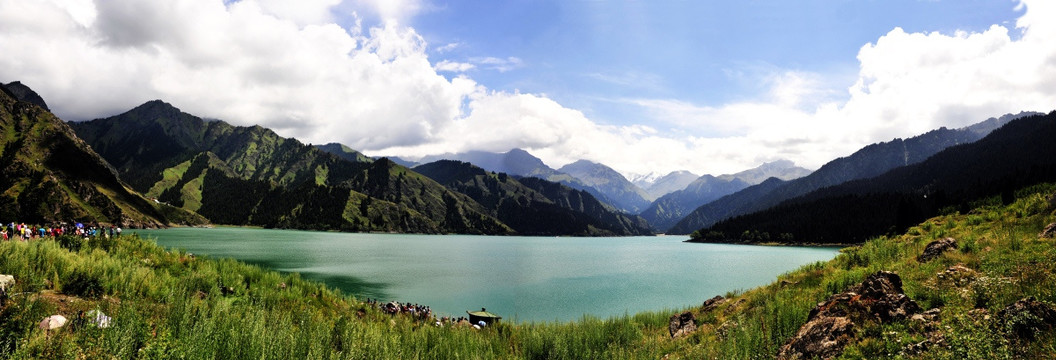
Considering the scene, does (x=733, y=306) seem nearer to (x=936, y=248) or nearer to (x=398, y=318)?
(x=936, y=248)

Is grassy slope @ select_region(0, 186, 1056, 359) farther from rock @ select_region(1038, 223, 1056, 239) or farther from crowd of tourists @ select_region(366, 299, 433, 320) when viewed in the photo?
crowd of tourists @ select_region(366, 299, 433, 320)

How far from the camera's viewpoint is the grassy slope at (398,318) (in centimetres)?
798

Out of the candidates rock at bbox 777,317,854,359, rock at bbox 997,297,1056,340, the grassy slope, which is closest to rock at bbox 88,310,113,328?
the grassy slope

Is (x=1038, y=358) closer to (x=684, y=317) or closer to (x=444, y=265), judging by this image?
(x=684, y=317)

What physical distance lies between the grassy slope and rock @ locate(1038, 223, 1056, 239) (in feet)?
1.30

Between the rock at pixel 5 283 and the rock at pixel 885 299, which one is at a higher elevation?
the rock at pixel 5 283

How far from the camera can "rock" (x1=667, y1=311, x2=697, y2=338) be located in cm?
2145

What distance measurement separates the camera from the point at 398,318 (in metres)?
21.9

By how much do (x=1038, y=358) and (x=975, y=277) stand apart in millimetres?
7499

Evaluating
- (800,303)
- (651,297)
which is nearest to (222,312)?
(800,303)

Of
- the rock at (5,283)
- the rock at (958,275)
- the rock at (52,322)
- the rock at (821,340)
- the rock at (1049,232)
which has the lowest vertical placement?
the rock at (821,340)

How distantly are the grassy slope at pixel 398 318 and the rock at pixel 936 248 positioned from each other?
43cm

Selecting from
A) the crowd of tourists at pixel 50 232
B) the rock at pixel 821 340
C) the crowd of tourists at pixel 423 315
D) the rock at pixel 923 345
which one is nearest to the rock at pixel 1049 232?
the rock at pixel 821 340

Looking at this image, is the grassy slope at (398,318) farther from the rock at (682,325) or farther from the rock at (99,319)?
the rock at (682,325)
